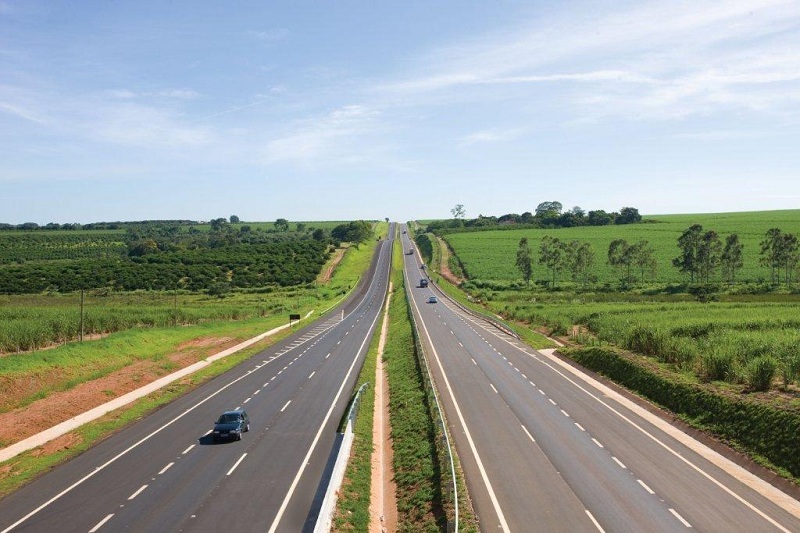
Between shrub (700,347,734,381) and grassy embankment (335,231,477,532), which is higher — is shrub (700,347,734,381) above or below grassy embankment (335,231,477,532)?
above

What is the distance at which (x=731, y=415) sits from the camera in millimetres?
28031

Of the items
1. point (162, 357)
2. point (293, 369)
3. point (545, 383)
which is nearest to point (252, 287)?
point (162, 357)

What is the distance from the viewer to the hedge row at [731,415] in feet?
78.1

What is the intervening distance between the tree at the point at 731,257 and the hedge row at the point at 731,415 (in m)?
84.8

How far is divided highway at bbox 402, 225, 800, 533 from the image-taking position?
762 inches

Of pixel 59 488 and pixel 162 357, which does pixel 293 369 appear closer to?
pixel 162 357

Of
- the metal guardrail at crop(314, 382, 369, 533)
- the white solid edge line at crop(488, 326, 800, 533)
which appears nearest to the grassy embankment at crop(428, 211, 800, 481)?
the white solid edge line at crop(488, 326, 800, 533)

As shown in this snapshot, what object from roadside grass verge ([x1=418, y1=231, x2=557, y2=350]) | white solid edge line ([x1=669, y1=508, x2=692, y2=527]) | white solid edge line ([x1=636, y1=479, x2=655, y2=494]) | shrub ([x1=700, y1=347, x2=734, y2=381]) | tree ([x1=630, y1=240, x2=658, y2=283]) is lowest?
roadside grass verge ([x1=418, y1=231, x2=557, y2=350])

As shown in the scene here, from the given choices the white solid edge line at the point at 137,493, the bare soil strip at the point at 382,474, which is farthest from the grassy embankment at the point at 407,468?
the white solid edge line at the point at 137,493

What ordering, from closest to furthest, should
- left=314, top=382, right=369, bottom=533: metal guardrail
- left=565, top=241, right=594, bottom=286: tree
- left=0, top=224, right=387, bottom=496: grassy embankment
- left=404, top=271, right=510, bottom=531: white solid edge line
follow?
left=314, top=382, right=369, bottom=533: metal guardrail < left=404, top=271, right=510, bottom=531: white solid edge line < left=0, top=224, right=387, bottom=496: grassy embankment < left=565, top=241, right=594, bottom=286: tree

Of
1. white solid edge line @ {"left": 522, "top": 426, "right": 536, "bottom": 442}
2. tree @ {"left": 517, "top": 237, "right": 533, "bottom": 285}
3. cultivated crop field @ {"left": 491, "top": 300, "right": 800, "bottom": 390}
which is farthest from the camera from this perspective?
tree @ {"left": 517, "top": 237, "right": 533, "bottom": 285}

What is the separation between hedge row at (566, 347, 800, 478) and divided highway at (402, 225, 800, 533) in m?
1.42

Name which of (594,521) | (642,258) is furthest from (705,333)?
(642,258)

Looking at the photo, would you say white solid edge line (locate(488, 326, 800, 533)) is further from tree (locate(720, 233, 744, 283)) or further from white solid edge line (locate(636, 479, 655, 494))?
tree (locate(720, 233, 744, 283))
